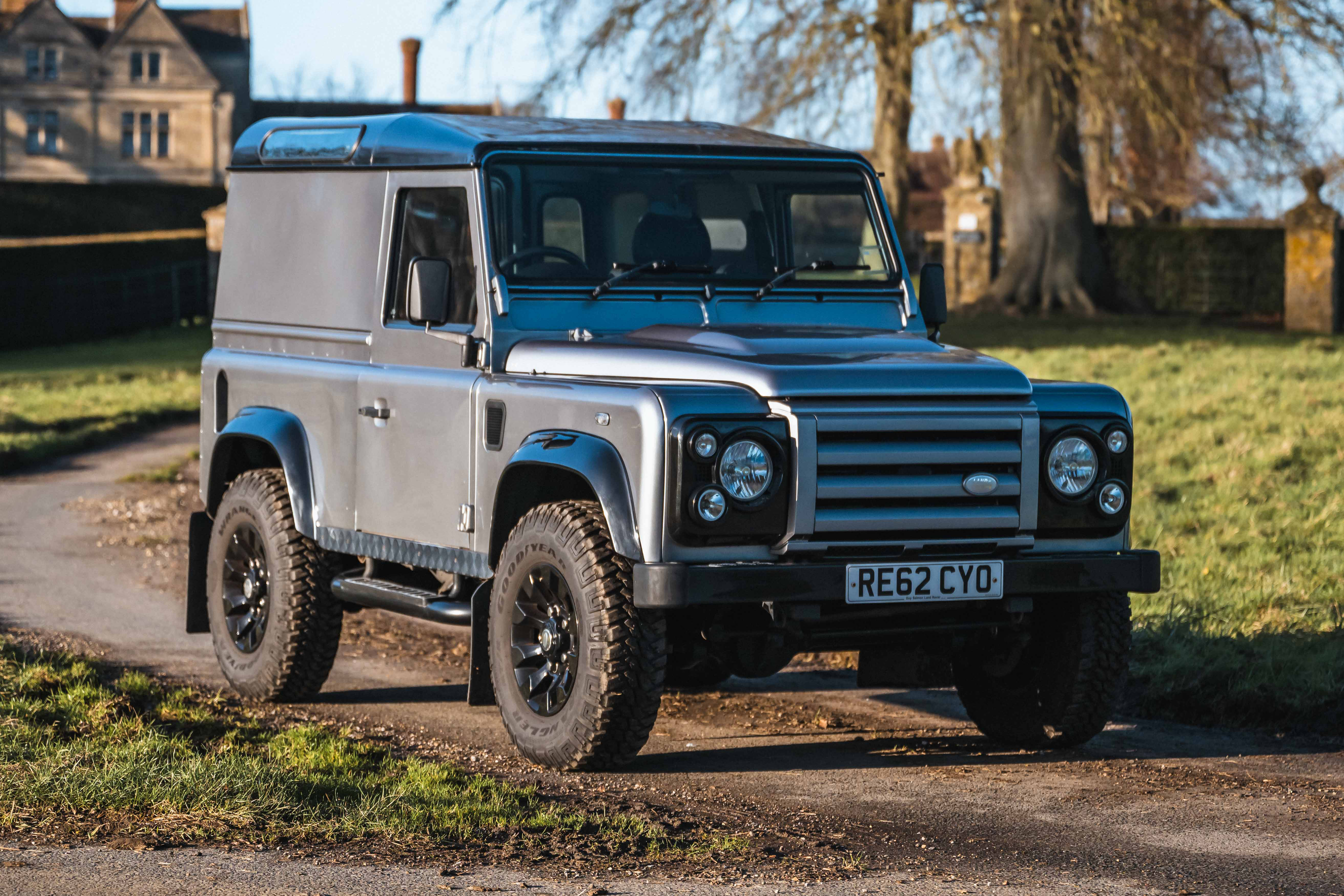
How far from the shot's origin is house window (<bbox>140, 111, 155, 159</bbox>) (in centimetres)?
8400

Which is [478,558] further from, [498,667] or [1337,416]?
[1337,416]

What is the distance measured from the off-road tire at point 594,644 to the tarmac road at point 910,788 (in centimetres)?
13

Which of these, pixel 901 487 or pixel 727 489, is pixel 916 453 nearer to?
pixel 901 487

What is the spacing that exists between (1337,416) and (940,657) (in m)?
8.96

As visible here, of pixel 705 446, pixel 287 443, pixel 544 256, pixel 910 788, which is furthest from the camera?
pixel 287 443

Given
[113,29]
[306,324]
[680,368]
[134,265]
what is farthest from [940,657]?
[113,29]

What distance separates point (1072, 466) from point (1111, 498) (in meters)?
0.21

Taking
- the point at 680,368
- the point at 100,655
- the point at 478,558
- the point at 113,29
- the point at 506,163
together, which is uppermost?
the point at 113,29

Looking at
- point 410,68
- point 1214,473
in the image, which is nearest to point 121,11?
point 410,68

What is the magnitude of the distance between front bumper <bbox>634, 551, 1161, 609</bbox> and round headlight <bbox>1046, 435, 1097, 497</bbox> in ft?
0.81

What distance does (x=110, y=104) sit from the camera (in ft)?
276

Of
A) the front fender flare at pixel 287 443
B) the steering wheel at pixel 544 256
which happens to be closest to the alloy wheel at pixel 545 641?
the steering wheel at pixel 544 256

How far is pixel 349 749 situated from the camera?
6.64m

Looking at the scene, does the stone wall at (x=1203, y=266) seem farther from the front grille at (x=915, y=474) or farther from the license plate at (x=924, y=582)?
the license plate at (x=924, y=582)
